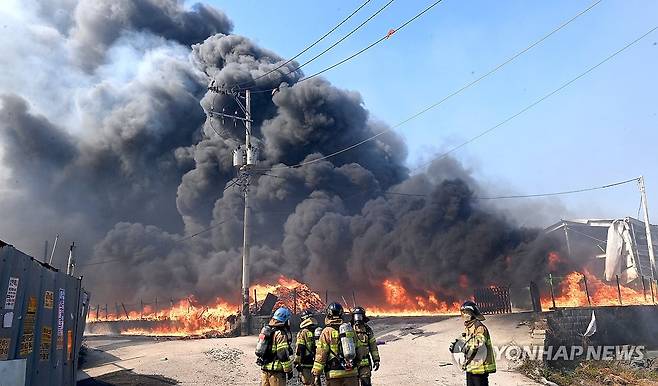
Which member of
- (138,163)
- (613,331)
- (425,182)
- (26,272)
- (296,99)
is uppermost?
(296,99)

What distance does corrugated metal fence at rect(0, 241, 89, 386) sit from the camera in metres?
5.09

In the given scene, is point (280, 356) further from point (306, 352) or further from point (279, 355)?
point (306, 352)

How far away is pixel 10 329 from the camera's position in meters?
5.11

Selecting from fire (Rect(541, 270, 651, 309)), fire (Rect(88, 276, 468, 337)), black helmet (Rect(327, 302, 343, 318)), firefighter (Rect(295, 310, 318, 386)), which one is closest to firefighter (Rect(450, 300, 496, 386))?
black helmet (Rect(327, 302, 343, 318))

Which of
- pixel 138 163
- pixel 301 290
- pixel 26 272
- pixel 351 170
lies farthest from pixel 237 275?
pixel 26 272

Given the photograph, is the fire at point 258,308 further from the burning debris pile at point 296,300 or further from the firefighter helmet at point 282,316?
the firefighter helmet at point 282,316

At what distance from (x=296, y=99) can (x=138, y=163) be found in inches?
839

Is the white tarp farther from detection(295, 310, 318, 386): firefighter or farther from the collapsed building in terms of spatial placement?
detection(295, 310, 318, 386): firefighter

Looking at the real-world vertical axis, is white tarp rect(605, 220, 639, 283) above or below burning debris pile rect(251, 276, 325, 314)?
above

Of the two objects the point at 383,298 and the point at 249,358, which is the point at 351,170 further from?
the point at 249,358

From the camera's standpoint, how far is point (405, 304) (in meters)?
33.9

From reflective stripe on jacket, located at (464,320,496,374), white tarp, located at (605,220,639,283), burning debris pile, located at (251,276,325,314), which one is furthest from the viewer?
white tarp, located at (605,220,639,283)

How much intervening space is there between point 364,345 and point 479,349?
195 cm
